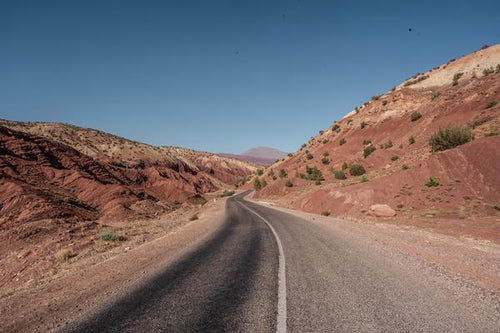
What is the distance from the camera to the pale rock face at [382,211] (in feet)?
61.4

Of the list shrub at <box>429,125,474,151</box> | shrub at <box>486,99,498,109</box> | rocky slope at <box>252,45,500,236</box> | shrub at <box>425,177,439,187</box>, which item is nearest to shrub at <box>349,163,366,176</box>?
rocky slope at <box>252,45,500,236</box>

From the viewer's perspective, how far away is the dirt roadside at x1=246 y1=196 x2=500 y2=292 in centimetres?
697

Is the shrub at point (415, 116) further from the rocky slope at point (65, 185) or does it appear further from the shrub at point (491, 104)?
the rocky slope at point (65, 185)

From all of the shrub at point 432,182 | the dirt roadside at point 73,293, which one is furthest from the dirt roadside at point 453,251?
the dirt roadside at point 73,293

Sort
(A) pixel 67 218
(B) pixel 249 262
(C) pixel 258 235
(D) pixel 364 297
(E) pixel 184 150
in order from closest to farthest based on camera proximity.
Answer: (D) pixel 364 297 → (B) pixel 249 262 → (C) pixel 258 235 → (A) pixel 67 218 → (E) pixel 184 150

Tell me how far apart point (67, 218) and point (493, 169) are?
3169 cm

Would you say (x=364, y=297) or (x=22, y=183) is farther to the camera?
(x=22, y=183)

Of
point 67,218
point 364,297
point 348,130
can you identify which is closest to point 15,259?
point 67,218

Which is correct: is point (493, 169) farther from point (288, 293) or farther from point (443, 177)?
point (288, 293)

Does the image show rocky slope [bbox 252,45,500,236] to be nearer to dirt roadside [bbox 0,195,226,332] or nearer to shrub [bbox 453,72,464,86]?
shrub [bbox 453,72,464,86]

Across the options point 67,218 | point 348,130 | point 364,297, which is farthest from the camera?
point 348,130

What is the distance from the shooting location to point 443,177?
19266 millimetres

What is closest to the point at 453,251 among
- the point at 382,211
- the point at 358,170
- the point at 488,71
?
the point at 382,211

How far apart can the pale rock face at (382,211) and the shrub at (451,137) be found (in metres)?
9.01
